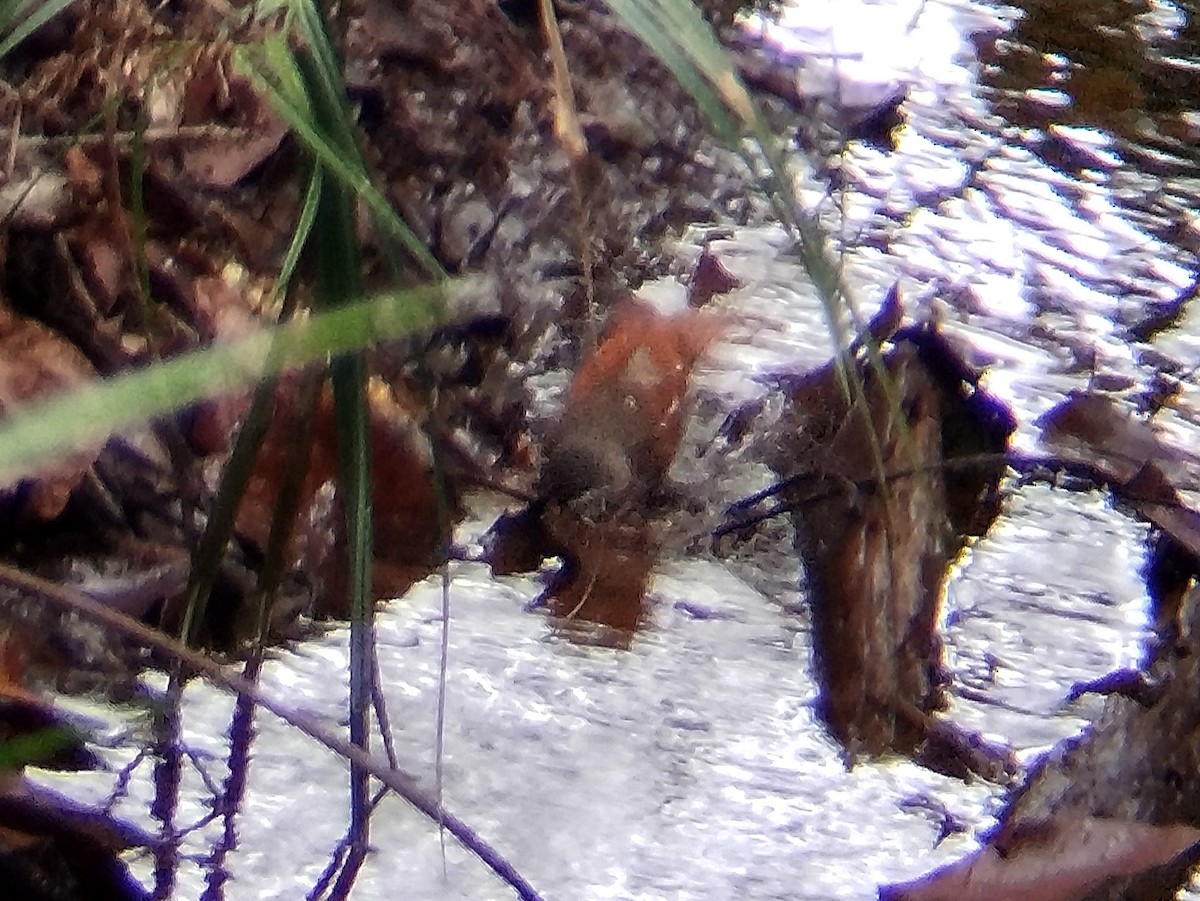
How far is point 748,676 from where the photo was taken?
0.41 meters

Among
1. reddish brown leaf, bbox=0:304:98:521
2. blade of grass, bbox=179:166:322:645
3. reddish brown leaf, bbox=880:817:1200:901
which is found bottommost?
reddish brown leaf, bbox=880:817:1200:901

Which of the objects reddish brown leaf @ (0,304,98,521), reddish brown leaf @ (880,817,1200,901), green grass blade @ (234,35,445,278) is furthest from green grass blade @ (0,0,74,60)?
reddish brown leaf @ (880,817,1200,901)

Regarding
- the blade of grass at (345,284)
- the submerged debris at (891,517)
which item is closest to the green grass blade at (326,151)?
the blade of grass at (345,284)

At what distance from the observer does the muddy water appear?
0.36 metres

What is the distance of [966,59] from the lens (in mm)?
714

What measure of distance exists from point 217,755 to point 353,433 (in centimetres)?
19

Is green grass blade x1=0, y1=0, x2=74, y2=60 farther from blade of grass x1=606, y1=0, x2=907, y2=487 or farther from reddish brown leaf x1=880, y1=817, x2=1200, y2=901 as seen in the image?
reddish brown leaf x1=880, y1=817, x2=1200, y2=901

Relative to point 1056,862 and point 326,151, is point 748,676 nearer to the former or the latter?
point 1056,862

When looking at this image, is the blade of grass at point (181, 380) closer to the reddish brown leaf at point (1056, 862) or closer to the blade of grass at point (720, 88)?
the blade of grass at point (720, 88)

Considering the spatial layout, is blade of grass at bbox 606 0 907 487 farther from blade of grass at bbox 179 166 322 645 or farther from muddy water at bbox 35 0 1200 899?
muddy water at bbox 35 0 1200 899

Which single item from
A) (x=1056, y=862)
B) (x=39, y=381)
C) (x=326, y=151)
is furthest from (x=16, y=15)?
(x=1056, y=862)

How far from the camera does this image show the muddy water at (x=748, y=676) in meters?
0.36

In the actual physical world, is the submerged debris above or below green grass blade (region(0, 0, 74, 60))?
below

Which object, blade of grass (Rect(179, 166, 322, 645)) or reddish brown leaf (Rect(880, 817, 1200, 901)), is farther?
reddish brown leaf (Rect(880, 817, 1200, 901))
